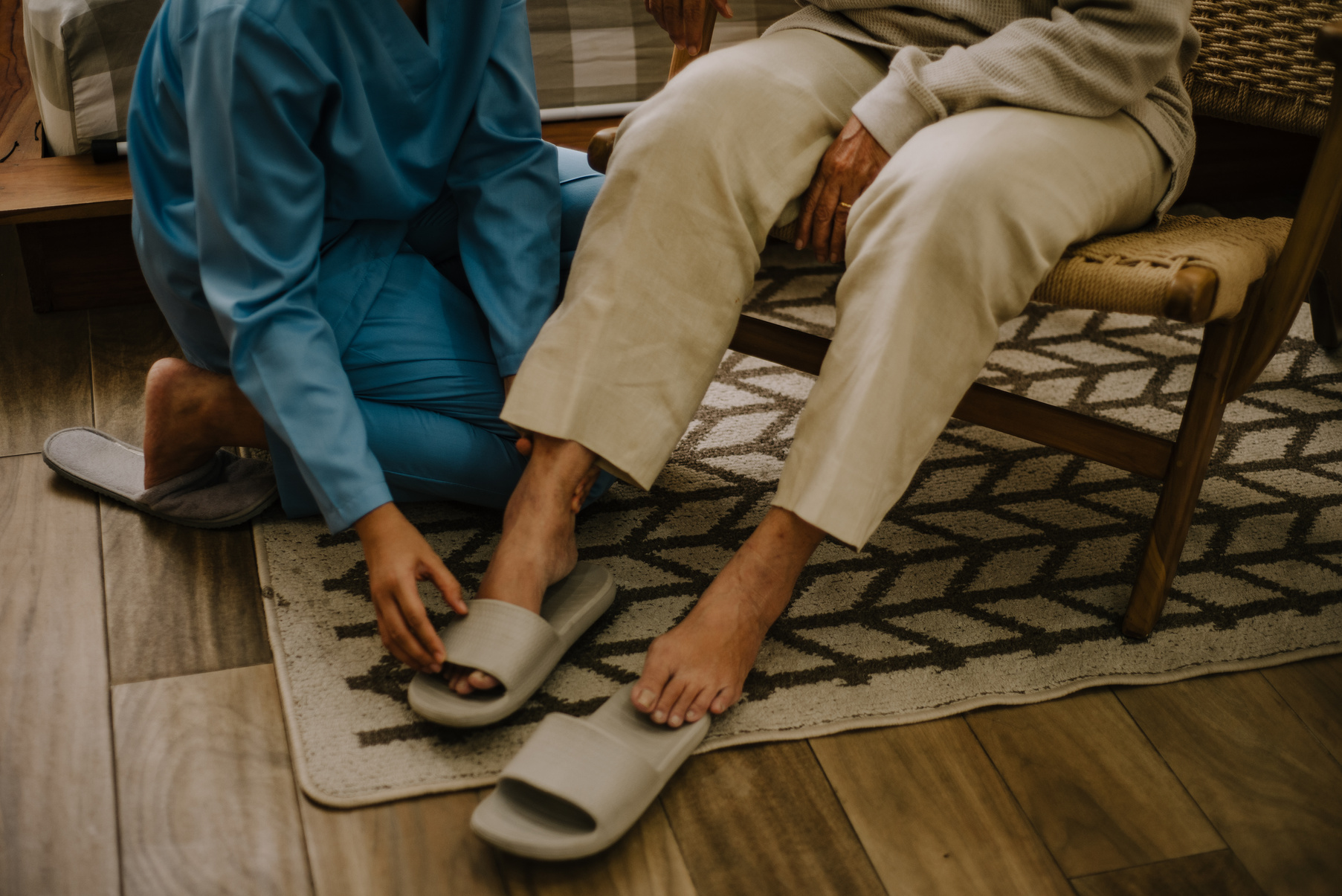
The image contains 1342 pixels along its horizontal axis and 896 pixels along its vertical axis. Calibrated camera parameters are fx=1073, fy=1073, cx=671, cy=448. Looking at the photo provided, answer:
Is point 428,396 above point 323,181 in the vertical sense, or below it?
below

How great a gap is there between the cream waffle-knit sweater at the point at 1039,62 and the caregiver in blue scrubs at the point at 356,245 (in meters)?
0.37

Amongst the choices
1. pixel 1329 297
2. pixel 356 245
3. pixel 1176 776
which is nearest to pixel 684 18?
pixel 356 245

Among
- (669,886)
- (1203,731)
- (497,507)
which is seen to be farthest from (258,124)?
(1203,731)

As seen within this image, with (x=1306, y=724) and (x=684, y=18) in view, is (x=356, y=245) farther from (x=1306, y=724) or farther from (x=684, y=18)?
(x=1306, y=724)

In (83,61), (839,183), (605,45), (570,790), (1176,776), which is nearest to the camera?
(570,790)

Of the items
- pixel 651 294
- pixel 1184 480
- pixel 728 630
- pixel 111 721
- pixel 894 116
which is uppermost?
pixel 894 116

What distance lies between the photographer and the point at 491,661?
861mm

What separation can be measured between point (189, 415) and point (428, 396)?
9.7 inches

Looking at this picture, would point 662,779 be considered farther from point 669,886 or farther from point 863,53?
point 863,53

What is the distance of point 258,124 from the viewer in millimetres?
888

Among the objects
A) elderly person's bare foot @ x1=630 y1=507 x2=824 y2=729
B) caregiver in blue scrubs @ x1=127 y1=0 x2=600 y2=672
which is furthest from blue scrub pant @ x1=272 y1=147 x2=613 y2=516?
elderly person's bare foot @ x1=630 y1=507 x2=824 y2=729

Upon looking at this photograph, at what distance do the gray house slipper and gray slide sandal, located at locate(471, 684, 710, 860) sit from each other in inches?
19.6

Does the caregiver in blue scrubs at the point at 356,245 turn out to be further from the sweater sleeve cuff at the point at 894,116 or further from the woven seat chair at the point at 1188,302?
the sweater sleeve cuff at the point at 894,116

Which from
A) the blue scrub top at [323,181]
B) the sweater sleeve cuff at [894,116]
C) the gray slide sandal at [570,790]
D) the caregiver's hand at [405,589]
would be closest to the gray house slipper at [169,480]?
the blue scrub top at [323,181]
